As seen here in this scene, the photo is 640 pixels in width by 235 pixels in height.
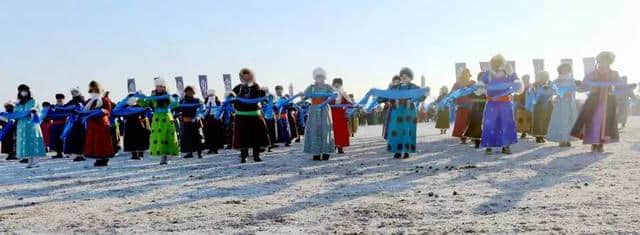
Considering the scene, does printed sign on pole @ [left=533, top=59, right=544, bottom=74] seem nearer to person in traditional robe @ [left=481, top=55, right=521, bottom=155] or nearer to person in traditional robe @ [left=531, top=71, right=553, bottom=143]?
person in traditional robe @ [left=531, top=71, right=553, bottom=143]

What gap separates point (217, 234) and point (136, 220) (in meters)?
1.10

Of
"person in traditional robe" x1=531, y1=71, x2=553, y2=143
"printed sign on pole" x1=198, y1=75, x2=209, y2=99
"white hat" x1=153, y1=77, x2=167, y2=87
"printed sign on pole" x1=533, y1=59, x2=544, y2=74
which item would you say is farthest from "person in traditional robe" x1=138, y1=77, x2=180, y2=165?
"printed sign on pole" x1=533, y1=59, x2=544, y2=74

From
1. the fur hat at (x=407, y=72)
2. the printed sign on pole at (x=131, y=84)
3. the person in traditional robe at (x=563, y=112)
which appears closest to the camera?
the fur hat at (x=407, y=72)

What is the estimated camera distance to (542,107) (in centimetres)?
1498

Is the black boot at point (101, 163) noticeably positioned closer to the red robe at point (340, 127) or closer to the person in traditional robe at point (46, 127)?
the red robe at point (340, 127)

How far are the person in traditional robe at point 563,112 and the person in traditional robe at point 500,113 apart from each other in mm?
2198

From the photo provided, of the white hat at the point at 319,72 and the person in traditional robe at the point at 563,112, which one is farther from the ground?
the white hat at the point at 319,72

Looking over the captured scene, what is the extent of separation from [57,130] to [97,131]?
17.4 feet

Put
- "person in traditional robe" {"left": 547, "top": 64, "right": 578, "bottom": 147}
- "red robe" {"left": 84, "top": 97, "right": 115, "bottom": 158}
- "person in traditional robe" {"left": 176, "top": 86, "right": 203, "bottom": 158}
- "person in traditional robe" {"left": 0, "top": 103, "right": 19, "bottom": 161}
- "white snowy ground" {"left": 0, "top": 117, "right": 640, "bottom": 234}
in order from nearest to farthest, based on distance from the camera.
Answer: "white snowy ground" {"left": 0, "top": 117, "right": 640, "bottom": 234}, "red robe" {"left": 84, "top": 97, "right": 115, "bottom": 158}, "person in traditional robe" {"left": 176, "top": 86, "right": 203, "bottom": 158}, "person in traditional robe" {"left": 547, "top": 64, "right": 578, "bottom": 147}, "person in traditional robe" {"left": 0, "top": 103, "right": 19, "bottom": 161}

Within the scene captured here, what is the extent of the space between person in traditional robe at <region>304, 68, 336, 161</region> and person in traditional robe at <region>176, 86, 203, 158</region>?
8.91 ft

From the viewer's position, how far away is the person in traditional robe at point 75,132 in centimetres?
1397

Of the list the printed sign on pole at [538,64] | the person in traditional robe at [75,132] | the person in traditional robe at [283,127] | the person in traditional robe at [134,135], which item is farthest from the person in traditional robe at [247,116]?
the printed sign on pole at [538,64]

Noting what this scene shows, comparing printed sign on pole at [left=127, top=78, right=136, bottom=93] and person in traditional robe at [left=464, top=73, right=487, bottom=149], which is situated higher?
printed sign on pole at [left=127, top=78, right=136, bottom=93]

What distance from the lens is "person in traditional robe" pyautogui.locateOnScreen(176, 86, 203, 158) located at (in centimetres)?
1308
